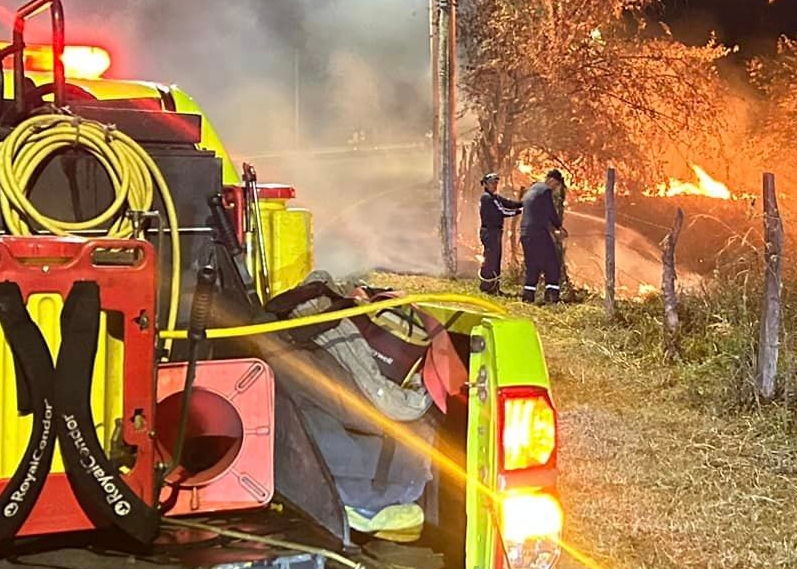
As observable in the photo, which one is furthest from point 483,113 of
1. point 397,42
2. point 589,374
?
point 589,374

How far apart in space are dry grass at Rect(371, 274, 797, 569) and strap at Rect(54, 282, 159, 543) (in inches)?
107

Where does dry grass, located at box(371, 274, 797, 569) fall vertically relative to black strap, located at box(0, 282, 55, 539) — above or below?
below

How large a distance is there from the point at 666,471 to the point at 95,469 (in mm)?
4154

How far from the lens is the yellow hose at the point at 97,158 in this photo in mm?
2396

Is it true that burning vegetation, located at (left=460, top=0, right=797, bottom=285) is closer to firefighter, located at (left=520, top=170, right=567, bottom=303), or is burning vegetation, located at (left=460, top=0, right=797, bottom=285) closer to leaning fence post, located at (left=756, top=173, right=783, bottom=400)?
firefighter, located at (left=520, top=170, right=567, bottom=303)

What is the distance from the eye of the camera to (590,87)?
15.6 meters

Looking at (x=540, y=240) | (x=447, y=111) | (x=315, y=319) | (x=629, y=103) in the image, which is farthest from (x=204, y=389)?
(x=629, y=103)

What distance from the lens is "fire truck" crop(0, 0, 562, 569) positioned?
203 centimetres

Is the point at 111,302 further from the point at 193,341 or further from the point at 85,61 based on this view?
the point at 85,61

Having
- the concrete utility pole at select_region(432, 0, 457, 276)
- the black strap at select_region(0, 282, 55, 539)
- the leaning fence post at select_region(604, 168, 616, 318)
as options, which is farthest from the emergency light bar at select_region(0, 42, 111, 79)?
the concrete utility pole at select_region(432, 0, 457, 276)

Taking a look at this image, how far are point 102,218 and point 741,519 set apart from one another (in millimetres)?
3552

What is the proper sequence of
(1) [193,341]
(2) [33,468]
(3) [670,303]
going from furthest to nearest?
(3) [670,303], (1) [193,341], (2) [33,468]

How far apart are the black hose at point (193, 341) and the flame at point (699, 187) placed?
14.0 meters

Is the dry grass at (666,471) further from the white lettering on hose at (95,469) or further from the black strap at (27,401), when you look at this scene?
the black strap at (27,401)
